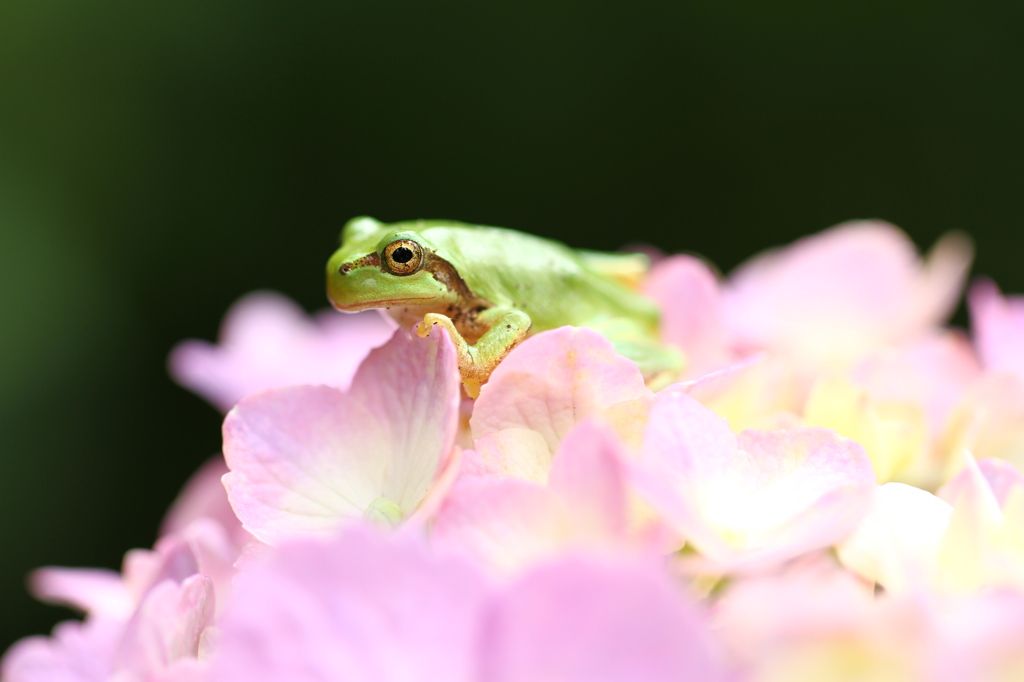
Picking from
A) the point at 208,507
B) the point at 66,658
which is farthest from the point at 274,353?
the point at 66,658

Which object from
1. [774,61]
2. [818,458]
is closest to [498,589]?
[818,458]

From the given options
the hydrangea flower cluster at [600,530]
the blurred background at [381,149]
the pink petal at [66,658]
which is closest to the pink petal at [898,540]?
the hydrangea flower cluster at [600,530]

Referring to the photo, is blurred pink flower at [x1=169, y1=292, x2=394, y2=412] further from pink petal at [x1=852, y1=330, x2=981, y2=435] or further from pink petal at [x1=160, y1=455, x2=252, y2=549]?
pink petal at [x1=852, y1=330, x2=981, y2=435]

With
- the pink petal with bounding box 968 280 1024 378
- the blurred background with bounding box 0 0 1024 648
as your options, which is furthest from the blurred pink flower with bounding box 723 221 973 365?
the blurred background with bounding box 0 0 1024 648

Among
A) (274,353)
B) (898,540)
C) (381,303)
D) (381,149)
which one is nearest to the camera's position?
(898,540)

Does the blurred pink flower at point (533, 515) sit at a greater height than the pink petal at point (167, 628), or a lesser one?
greater

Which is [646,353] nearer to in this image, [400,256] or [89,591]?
[400,256]

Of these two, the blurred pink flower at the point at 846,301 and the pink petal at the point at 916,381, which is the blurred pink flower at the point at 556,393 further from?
the blurred pink flower at the point at 846,301
